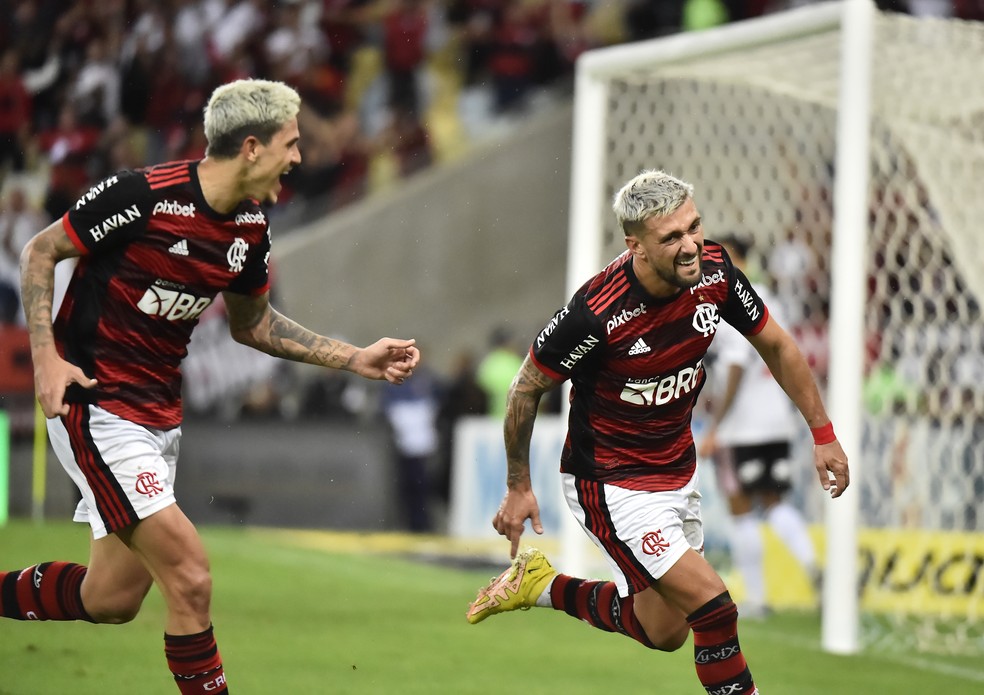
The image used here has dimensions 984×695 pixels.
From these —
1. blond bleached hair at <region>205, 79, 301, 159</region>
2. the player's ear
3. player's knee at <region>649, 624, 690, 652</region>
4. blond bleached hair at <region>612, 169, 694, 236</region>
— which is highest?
blond bleached hair at <region>205, 79, 301, 159</region>

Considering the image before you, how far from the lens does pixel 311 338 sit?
5625mm

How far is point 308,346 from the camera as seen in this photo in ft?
18.4

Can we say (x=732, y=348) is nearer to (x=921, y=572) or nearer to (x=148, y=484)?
(x=921, y=572)

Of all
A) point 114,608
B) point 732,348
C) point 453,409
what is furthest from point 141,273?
point 453,409

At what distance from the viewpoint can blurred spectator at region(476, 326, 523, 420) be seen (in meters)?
16.4

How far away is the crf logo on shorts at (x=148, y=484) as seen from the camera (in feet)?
16.4

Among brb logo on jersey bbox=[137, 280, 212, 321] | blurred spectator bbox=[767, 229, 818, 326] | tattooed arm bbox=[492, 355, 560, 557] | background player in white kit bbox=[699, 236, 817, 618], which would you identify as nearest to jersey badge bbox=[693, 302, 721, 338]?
tattooed arm bbox=[492, 355, 560, 557]

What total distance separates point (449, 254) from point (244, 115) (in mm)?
14704

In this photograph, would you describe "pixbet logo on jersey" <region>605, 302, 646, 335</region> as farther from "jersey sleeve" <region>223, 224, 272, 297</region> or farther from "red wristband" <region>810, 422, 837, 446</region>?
"jersey sleeve" <region>223, 224, 272, 297</region>

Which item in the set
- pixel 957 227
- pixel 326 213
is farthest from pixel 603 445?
pixel 326 213

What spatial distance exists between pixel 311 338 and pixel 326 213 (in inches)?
519

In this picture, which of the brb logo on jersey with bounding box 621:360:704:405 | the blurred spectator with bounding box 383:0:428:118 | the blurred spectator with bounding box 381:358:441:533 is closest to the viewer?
the brb logo on jersey with bounding box 621:360:704:405

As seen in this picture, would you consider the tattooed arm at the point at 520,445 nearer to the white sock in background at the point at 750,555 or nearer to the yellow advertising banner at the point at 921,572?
the white sock in background at the point at 750,555

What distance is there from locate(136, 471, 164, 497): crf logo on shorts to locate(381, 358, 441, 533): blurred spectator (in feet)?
34.0
